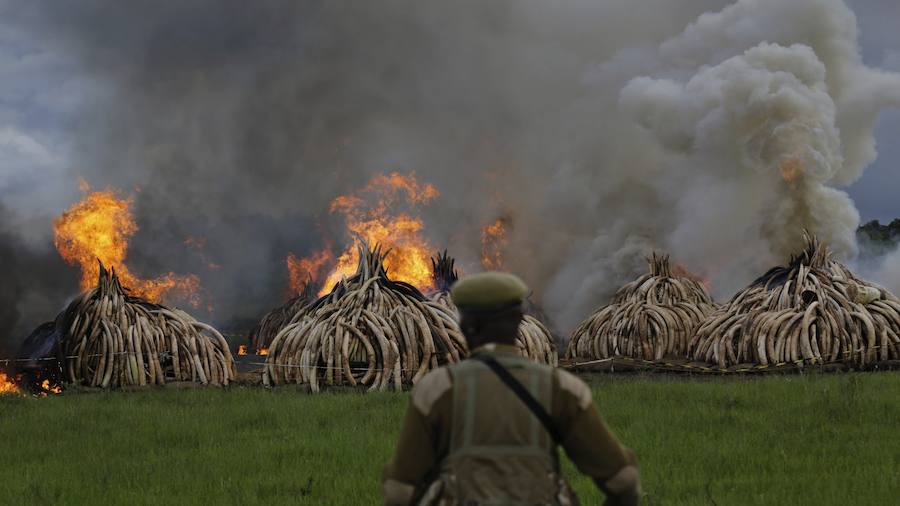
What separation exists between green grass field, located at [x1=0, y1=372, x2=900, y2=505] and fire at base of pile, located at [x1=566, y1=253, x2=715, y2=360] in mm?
8181

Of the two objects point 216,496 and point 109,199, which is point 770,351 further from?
point 109,199

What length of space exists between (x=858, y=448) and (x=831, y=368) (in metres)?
8.90

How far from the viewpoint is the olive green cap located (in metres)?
3.57

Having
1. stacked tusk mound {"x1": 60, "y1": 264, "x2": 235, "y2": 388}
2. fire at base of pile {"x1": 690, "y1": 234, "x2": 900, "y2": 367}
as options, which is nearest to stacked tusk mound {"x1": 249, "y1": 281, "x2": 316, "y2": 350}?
stacked tusk mound {"x1": 60, "y1": 264, "x2": 235, "y2": 388}

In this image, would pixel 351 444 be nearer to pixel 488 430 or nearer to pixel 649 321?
pixel 488 430

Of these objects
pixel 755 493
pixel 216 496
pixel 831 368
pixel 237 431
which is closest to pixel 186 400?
pixel 237 431

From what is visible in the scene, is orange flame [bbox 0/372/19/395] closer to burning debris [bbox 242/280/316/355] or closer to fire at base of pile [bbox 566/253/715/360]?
fire at base of pile [bbox 566/253/715/360]

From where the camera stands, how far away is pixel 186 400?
13336 millimetres

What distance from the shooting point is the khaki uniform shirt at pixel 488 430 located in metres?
3.49

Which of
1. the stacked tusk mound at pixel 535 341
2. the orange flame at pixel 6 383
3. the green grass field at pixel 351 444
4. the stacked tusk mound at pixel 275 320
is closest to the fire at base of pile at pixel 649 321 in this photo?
the stacked tusk mound at pixel 535 341

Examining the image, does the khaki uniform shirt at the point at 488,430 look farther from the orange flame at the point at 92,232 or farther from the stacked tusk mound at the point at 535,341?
the orange flame at the point at 92,232

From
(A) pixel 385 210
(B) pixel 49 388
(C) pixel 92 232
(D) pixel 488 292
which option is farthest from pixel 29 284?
(D) pixel 488 292

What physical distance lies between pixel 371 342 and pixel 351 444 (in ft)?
18.4

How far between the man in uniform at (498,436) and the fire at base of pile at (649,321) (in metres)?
18.5
